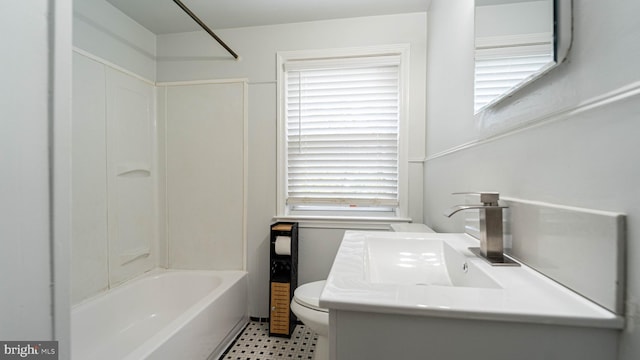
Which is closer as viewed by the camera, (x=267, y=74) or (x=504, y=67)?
(x=504, y=67)

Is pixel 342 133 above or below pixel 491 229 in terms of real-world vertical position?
above

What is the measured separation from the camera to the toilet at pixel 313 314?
1337 mm

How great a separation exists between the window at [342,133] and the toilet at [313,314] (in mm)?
707

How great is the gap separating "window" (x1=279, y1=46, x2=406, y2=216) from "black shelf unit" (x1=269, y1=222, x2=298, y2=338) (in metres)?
0.32

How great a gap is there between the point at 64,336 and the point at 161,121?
189cm

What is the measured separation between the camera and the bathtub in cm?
135

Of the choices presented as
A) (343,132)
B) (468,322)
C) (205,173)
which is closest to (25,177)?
(468,322)

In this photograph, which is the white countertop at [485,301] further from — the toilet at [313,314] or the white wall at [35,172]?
the toilet at [313,314]

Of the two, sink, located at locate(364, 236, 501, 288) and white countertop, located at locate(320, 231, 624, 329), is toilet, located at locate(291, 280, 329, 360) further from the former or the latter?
white countertop, located at locate(320, 231, 624, 329)

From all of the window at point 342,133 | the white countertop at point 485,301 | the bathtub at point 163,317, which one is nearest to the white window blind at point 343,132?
the window at point 342,133

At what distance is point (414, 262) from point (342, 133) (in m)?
1.25

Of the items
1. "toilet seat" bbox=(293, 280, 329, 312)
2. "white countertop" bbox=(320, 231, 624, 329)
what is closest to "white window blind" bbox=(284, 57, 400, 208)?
"toilet seat" bbox=(293, 280, 329, 312)

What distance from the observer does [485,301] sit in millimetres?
485

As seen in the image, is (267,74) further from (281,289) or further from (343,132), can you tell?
(281,289)
